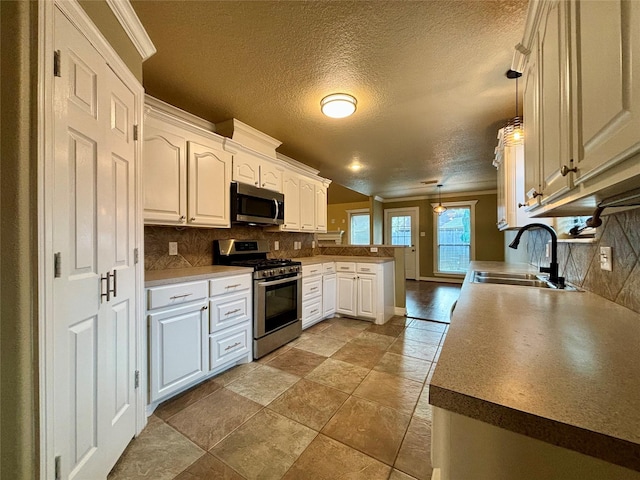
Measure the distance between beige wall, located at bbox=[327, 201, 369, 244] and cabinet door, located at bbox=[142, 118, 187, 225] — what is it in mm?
6586

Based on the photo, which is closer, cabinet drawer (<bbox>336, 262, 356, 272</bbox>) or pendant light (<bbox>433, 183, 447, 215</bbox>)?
cabinet drawer (<bbox>336, 262, 356, 272</bbox>)

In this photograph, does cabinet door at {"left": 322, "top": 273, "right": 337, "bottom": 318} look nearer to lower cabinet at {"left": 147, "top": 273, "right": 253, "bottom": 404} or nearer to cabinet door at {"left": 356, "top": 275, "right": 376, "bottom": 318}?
cabinet door at {"left": 356, "top": 275, "right": 376, "bottom": 318}

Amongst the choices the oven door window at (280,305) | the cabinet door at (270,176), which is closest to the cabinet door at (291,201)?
the cabinet door at (270,176)

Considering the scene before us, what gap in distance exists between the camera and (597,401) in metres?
0.48

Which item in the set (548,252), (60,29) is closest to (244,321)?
(60,29)

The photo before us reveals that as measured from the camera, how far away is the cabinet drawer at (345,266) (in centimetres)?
373

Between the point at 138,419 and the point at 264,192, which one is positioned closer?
the point at 138,419

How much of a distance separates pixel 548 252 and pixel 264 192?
2.82m

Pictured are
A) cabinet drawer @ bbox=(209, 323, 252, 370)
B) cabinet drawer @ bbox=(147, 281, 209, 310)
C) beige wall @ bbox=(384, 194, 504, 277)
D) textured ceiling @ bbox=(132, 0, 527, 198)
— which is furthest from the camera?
beige wall @ bbox=(384, 194, 504, 277)

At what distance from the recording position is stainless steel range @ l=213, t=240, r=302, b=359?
8.21 ft

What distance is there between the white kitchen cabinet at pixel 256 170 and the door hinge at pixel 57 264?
6.03ft

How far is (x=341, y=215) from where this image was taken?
8672 mm

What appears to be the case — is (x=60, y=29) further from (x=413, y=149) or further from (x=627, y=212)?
(x=413, y=149)

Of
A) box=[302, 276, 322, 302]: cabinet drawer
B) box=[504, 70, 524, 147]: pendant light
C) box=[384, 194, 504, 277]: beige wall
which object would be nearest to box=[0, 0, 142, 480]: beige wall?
box=[302, 276, 322, 302]: cabinet drawer
